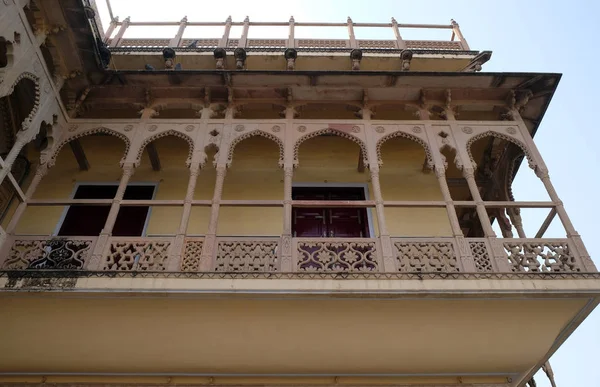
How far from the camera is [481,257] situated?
6.67 meters

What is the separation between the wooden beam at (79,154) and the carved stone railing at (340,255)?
514 centimetres

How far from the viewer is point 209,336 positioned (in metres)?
6.46

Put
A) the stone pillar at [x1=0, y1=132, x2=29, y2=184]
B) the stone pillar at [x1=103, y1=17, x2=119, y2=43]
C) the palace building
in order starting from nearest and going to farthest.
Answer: the palace building
the stone pillar at [x1=0, y1=132, x2=29, y2=184]
the stone pillar at [x1=103, y1=17, x2=119, y2=43]

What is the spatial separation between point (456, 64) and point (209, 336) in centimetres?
830

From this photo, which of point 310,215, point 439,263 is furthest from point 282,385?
point 310,215

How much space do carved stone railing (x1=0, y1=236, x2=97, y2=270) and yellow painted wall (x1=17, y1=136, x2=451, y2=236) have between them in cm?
198

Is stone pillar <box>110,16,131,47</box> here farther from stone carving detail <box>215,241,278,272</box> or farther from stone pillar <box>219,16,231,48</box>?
stone carving detail <box>215,241,278,272</box>

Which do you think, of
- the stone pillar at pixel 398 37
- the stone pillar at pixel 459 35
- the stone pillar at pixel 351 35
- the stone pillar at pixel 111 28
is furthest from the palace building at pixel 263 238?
the stone pillar at pixel 459 35

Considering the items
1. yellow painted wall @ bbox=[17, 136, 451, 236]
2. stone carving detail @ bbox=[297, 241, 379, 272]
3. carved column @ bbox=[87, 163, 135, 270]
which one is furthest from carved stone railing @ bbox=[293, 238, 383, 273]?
carved column @ bbox=[87, 163, 135, 270]

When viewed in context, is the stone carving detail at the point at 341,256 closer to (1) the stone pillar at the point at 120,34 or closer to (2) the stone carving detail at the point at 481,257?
(2) the stone carving detail at the point at 481,257

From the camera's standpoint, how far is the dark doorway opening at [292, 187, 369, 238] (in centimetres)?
907

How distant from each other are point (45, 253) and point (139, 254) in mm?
1307

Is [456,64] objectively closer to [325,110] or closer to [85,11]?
[325,110]

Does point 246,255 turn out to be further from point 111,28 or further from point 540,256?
point 111,28
